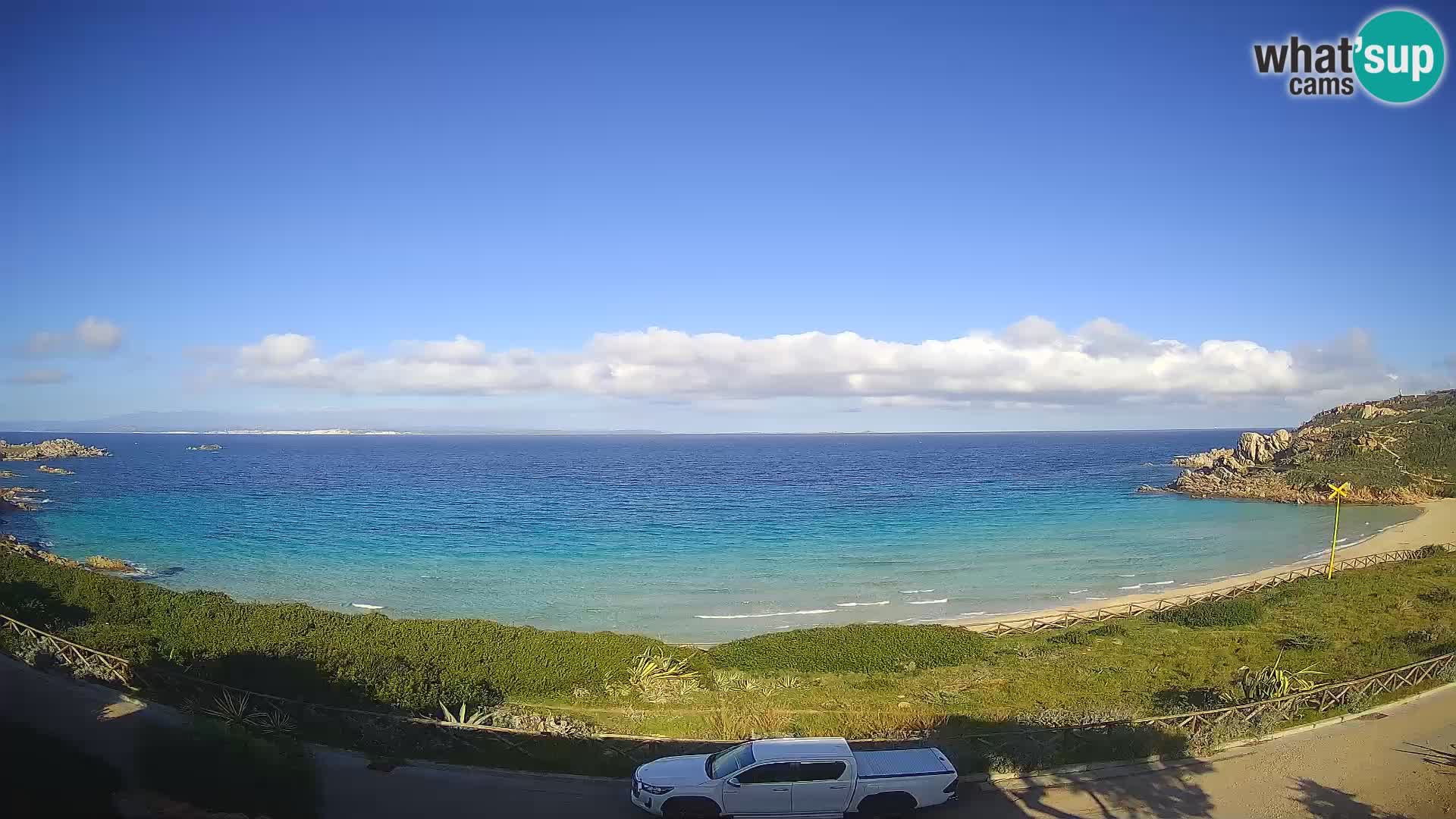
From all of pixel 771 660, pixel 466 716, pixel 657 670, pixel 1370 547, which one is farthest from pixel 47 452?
pixel 1370 547

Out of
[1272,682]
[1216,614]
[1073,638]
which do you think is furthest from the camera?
[1216,614]

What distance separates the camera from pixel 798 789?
43.3ft

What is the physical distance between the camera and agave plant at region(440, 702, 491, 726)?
679 inches

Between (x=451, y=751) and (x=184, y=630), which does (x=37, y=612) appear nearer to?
(x=184, y=630)

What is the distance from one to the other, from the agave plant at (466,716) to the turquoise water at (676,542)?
15458mm

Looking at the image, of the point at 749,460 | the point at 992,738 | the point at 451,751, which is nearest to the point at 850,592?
the point at 992,738

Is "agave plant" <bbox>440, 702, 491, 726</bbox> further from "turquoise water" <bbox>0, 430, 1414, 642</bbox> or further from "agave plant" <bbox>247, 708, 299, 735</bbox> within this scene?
"turquoise water" <bbox>0, 430, 1414, 642</bbox>

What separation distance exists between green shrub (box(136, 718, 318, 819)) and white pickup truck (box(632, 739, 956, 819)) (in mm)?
6155

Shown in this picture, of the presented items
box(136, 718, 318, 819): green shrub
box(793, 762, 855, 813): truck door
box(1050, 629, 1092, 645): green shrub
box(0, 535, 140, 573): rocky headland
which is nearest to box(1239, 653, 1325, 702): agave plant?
box(1050, 629, 1092, 645): green shrub

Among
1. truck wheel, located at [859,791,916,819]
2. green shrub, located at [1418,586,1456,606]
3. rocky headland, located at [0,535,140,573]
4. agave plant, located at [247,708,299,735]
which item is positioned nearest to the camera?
truck wheel, located at [859,791,916,819]

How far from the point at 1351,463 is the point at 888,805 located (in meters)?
104

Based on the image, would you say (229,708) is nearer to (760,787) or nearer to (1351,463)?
(760,787)

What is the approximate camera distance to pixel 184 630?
2425 cm

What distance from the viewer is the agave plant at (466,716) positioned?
56.5 feet
